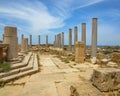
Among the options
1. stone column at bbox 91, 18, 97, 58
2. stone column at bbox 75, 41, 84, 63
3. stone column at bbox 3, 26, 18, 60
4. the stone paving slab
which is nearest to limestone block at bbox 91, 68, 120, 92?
the stone paving slab

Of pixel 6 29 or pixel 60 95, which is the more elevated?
pixel 6 29

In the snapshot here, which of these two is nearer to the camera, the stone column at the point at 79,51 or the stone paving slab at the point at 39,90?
the stone paving slab at the point at 39,90

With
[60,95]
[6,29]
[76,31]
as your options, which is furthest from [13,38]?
[76,31]

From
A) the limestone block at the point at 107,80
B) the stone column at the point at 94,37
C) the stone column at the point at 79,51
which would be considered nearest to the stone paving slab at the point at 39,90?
the limestone block at the point at 107,80

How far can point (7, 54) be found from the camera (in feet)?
33.4

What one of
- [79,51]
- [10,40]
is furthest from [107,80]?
[79,51]

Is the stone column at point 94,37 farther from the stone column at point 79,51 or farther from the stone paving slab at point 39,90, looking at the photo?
the stone paving slab at point 39,90

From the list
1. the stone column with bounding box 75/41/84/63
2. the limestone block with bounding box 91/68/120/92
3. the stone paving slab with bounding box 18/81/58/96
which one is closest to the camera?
the limestone block with bounding box 91/68/120/92

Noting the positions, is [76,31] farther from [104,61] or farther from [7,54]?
[7,54]

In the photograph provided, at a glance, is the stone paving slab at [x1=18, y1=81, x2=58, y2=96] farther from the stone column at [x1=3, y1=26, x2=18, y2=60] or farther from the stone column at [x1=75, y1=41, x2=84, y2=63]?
the stone column at [x1=75, y1=41, x2=84, y2=63]

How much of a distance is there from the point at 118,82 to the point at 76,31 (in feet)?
47.5

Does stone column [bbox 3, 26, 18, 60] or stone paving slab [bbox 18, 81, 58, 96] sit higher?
stone column [bbox 3, 26, 18, 60]

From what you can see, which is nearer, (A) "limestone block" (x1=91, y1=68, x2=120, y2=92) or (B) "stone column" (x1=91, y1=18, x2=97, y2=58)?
(A) "limestone block" (x1=91, y1=68, x2=120, y2=92)

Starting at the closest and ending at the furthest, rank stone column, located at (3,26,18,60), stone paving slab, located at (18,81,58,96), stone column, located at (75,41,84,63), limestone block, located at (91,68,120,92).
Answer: limestone block, located at (91,68,120,92) < stone paving slab, located at (18,81,58,96) < stone column, located at (3,26,18,60) < stone column, located at (75,41,84,63)
